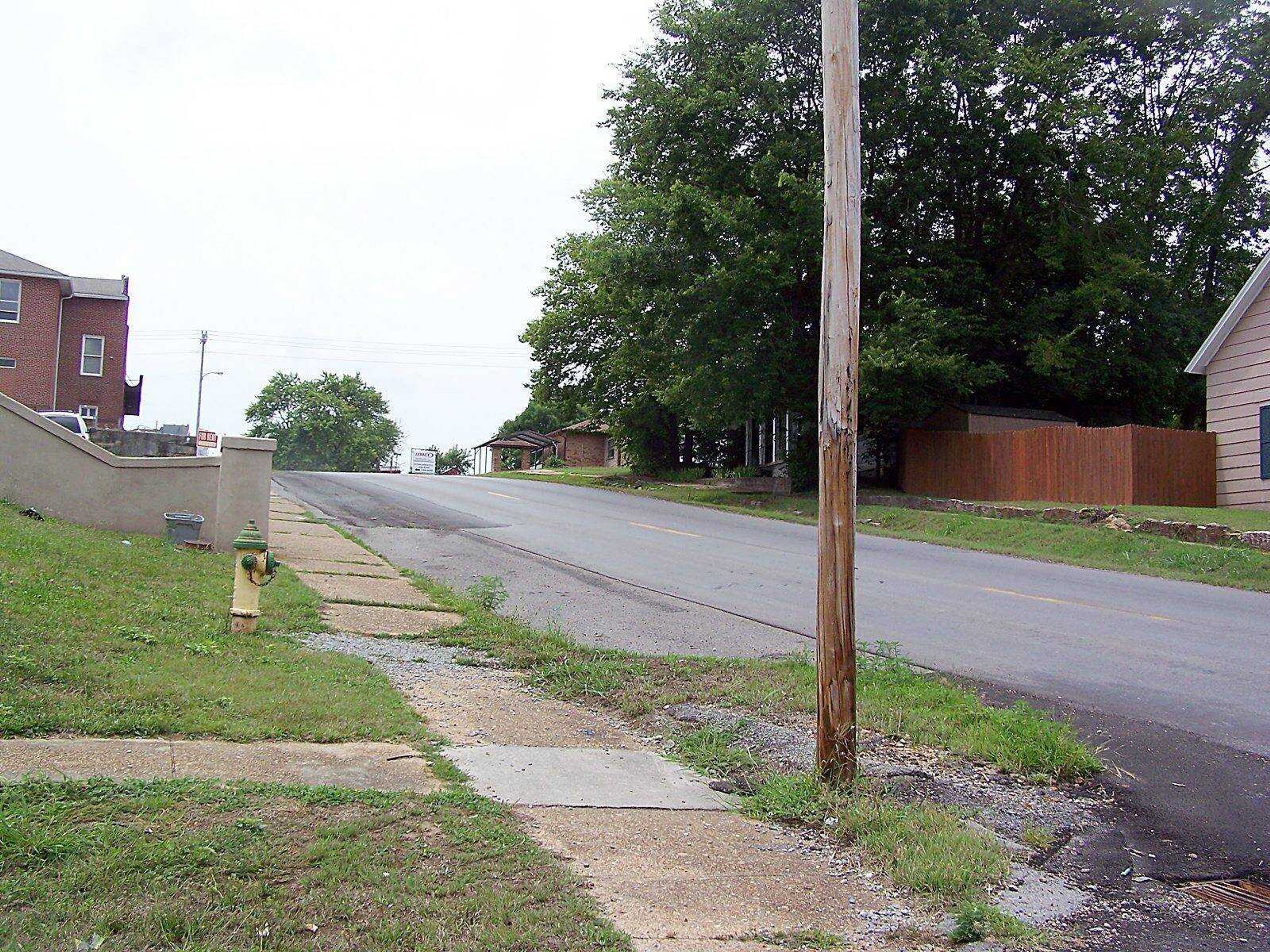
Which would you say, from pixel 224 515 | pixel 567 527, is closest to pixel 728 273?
pixel 567 527

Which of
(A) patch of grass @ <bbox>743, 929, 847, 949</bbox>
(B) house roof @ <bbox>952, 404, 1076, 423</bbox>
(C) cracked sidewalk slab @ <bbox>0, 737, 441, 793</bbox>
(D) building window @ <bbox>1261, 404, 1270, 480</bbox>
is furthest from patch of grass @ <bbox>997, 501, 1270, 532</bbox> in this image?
(C) cracked sidewalk slab @ <bbox>0, 737, 441, 793</bbox>

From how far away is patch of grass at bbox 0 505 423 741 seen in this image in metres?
5.64

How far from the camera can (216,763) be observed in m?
5.07

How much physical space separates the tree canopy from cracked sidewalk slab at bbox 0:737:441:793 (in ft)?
→ 64.4

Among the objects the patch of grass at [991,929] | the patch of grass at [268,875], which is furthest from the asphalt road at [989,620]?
the patch of grass at [268,875]

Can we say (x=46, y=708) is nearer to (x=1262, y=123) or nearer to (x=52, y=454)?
(x=52, y=454)

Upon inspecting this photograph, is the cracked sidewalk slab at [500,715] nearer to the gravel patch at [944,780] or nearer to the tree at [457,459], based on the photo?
the gravel patch at [944,780]

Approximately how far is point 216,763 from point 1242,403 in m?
22.0

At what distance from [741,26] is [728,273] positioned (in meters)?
6.88

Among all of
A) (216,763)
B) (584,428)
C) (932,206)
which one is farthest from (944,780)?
(584,428)

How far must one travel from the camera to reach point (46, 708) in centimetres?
558

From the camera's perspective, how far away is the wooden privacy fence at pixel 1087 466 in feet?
70.9

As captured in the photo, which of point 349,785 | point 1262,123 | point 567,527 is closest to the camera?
point 349,785

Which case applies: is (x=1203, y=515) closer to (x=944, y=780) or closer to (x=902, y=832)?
(x=944, y=780)
